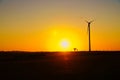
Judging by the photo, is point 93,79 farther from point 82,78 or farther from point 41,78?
point 41,78

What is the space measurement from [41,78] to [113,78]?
614 cm

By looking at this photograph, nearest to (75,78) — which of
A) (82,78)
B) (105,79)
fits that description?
(82,78)

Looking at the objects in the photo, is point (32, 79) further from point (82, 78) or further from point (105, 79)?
point (105, 79)

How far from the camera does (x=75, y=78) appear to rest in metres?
30.5

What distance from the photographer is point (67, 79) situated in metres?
30.0

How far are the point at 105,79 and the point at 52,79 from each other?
4.43m

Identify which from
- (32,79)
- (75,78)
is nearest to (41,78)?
(32,79)

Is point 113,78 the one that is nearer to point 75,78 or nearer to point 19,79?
point 75,78

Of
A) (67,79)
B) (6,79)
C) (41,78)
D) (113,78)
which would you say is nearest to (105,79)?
(113,78)

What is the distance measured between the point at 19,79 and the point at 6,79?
1085 millimetres

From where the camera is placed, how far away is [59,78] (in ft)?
101

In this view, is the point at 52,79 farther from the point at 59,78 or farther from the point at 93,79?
the point at 93,79

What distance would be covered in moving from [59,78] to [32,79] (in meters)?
2.35

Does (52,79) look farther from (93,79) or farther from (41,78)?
(93,79)
